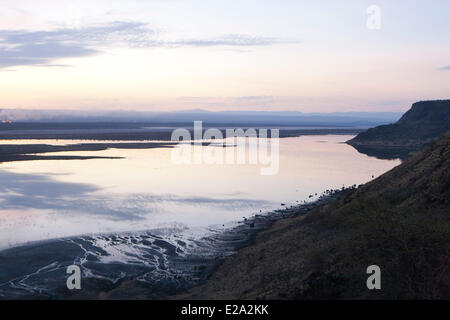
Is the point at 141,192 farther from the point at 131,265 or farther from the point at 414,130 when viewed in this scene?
the point at 414,130

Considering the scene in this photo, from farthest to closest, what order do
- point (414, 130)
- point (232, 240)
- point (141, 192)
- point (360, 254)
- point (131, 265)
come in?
1. point (414, 130)
2. point (141, 192)
3. point (232, 240)
4. point (131, 265)
5. point (360, 254)

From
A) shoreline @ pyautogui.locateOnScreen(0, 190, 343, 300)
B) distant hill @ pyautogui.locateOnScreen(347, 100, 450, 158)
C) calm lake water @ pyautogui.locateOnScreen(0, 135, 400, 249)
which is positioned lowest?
shoreline @ pyautogui.locateOnScreen(0, 190, 343, 300)

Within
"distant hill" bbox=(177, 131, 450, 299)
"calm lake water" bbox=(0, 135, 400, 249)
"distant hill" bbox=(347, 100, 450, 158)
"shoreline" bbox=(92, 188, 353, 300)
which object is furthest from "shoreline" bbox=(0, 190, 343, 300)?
"distant hill" bbox=(347, 100, 450, 158)

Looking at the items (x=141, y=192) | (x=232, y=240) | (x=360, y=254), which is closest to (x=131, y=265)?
(x=232, y=240)

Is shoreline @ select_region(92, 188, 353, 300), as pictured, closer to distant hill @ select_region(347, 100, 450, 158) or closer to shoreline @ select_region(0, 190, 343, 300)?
shoreline @ select_region(0, 190, 343, 300)

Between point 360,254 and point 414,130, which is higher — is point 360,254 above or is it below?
Result: below

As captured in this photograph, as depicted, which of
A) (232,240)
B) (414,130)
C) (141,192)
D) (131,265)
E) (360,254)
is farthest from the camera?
(414,130)
